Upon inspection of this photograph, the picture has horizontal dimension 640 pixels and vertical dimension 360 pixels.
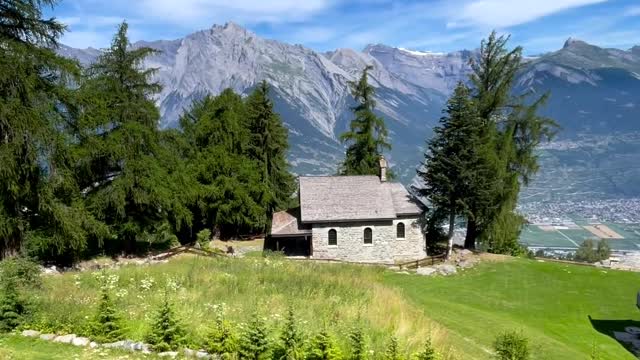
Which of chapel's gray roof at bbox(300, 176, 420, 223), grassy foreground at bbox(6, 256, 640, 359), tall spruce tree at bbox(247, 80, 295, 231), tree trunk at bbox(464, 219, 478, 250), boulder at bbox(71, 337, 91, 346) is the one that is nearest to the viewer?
boulder at bbox(71, 337, 91, 346)

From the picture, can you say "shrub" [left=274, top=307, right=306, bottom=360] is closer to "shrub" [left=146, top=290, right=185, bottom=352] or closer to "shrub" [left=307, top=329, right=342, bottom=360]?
"shrub" [left=307, top=329, right=342, bottom=360]

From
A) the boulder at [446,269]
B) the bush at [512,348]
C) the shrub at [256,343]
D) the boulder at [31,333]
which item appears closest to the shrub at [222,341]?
the shrub at [256,343]

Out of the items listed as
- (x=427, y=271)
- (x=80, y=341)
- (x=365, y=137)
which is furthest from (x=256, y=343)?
(x=365, y=137)

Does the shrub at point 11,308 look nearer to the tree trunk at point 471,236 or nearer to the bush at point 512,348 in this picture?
the bush at point 512,348

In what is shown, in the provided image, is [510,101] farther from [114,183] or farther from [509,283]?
[114,183]

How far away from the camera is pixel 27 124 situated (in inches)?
933

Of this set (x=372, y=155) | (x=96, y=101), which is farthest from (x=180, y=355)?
(x=372, y=155)

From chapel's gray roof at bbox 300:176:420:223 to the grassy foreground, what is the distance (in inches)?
284

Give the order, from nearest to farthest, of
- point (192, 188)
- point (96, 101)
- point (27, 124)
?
point (27, 124) → point (96, 101) → point (192, 188)

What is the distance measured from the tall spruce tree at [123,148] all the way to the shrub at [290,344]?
2219 cm

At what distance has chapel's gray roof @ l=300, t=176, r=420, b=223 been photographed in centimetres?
4256

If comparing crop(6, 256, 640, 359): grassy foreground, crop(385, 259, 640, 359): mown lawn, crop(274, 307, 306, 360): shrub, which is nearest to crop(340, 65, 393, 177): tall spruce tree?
crop(385, 259, 640, 359): mown lawn

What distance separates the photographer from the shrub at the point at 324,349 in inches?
466

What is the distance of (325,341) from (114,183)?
24.2 metres
